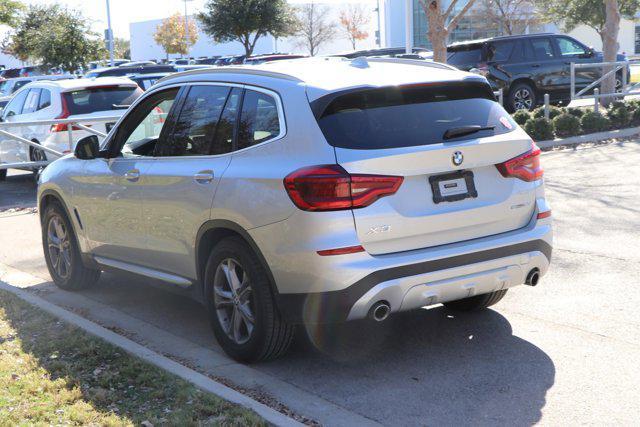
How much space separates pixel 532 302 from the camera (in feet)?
21.8

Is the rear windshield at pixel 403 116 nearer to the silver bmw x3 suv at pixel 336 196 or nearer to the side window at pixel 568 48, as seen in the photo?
the silver bmw x3 suv at pixel 336 196

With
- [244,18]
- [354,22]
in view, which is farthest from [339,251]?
[354,22]

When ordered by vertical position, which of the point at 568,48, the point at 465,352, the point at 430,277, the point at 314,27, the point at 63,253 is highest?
the point at 314,27

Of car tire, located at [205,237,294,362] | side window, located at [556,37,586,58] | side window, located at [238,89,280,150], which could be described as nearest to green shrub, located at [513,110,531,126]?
side window, located at [556,37,586,58]

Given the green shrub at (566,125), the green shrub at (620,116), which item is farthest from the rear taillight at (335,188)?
the green shrub at (620,116)

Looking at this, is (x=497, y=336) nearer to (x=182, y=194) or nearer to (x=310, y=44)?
(x=182, y=194)

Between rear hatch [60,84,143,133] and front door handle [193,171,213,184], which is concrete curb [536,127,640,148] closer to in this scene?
rear hatch [60,84,143,133]

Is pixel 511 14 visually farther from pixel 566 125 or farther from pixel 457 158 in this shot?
pixel 457 158

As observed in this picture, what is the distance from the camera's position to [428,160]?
198 inches

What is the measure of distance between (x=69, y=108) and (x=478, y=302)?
10078 millimetres

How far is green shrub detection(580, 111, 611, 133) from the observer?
54.2ft

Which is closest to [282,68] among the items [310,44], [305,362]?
[305,362]

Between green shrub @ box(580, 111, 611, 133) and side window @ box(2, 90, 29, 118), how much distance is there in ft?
34.0

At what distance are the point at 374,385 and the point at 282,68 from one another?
2.09m
